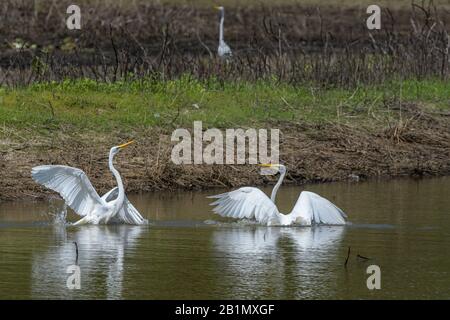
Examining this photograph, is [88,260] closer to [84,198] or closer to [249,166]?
[84,198]

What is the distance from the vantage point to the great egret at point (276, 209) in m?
12.8

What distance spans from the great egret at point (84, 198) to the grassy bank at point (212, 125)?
1.52 metres

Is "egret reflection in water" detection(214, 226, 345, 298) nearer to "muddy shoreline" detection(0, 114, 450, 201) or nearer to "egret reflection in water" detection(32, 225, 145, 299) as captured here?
"egret reflection in water" detection(32, 225, 145, 299)

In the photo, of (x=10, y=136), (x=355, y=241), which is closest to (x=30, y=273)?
(x=355, y=241)

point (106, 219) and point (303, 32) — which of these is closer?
point (106, 219)

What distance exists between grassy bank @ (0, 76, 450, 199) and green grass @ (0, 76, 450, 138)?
15 mm

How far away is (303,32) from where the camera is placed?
96.4ft

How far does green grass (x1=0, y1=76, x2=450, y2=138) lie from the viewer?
16.8m

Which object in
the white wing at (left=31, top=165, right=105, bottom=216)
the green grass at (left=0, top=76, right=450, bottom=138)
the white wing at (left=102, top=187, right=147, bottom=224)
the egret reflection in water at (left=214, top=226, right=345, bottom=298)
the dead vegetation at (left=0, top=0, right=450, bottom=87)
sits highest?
the dead vegetation at (left=0, top=0, right=450, bottom=87)

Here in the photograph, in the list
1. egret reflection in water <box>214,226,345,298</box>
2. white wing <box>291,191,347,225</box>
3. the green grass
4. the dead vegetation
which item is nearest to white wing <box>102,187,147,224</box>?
egret reflection in water <box>214,226,345,298</box>

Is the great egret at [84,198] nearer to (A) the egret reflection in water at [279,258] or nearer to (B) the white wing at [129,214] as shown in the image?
(B) the white wing at [129,214]
